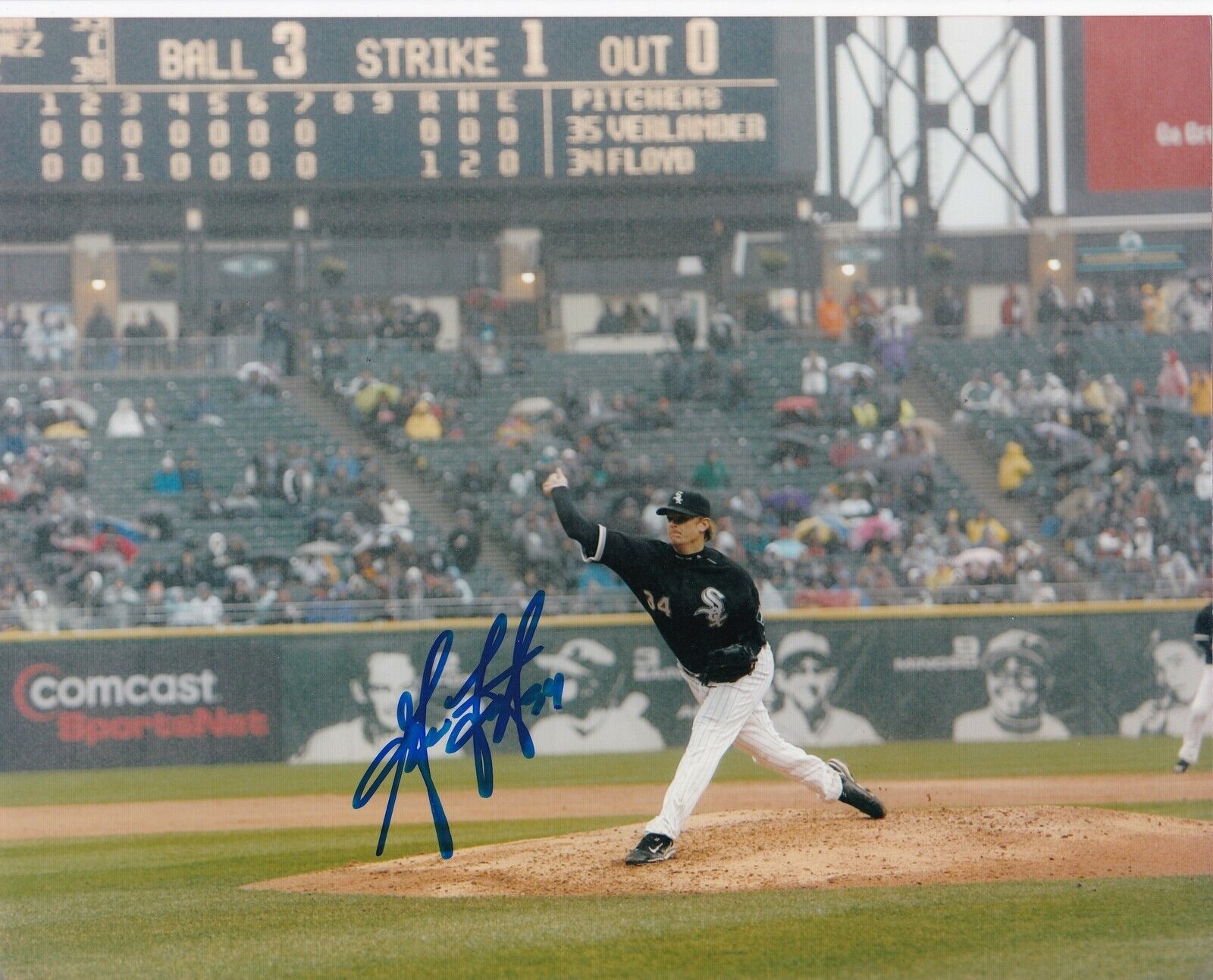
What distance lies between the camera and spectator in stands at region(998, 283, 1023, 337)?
23.2 metres

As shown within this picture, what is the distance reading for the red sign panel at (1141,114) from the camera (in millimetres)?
24172

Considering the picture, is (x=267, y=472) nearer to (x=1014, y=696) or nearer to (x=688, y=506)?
(x=1014, y=696)

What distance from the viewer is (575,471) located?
19.4 m

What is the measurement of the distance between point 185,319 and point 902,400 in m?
10.3

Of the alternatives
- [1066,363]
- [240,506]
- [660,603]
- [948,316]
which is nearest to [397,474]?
[240,506]

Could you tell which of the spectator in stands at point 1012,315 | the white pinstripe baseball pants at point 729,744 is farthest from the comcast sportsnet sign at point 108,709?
the spectator in stands at point 1012,315

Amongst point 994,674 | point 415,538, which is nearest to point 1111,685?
point 994,674

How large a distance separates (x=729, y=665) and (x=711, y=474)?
13082 millimetres

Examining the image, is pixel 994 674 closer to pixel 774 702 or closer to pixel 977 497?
pixel 774 702

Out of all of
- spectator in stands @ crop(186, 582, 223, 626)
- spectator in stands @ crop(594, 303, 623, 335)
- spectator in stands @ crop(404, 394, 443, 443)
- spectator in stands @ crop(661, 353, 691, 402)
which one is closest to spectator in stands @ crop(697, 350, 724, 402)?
spectator in stands @ crop(661, 353, 691, 402)

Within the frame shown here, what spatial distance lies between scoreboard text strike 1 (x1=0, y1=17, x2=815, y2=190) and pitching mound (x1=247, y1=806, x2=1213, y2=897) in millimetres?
15474

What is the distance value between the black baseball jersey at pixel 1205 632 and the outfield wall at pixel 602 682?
418 cm

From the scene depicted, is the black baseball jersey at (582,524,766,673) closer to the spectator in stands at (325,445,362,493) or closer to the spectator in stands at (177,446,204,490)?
the spectator in stands at (325,445,362,493)
